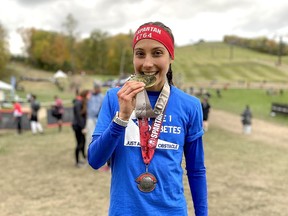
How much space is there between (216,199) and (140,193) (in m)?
5.11

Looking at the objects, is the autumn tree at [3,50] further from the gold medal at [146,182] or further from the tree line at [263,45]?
the tree line at [263,45]

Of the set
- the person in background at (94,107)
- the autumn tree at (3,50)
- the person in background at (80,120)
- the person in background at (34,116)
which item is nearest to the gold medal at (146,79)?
the person in background at (94,107)

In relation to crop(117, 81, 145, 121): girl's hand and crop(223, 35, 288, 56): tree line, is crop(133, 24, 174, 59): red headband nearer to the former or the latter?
crop(117, 81, 145, 121): girl's hand

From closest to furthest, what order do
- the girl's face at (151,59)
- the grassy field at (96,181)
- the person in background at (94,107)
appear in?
the girl's face at (151,59) < the grassy field at (96,181) < the person in background at (94,107)

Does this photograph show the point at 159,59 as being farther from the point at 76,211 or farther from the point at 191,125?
the point at 76,211

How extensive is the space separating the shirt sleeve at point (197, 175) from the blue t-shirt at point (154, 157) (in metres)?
0.07

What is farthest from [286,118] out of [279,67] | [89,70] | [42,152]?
[89,70]

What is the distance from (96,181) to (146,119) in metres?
6.12

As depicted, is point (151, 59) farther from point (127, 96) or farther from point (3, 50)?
point (3, 50)

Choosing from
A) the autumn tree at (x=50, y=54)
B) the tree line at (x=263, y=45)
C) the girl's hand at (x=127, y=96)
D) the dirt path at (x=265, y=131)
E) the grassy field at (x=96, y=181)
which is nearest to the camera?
the girl's hand at (x=127, y=96)

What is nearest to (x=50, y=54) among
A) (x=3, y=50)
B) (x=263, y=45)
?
(x=3, y=50)

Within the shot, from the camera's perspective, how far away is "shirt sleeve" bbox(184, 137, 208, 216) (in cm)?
200

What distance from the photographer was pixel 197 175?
2023mm

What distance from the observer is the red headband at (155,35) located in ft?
6.05
